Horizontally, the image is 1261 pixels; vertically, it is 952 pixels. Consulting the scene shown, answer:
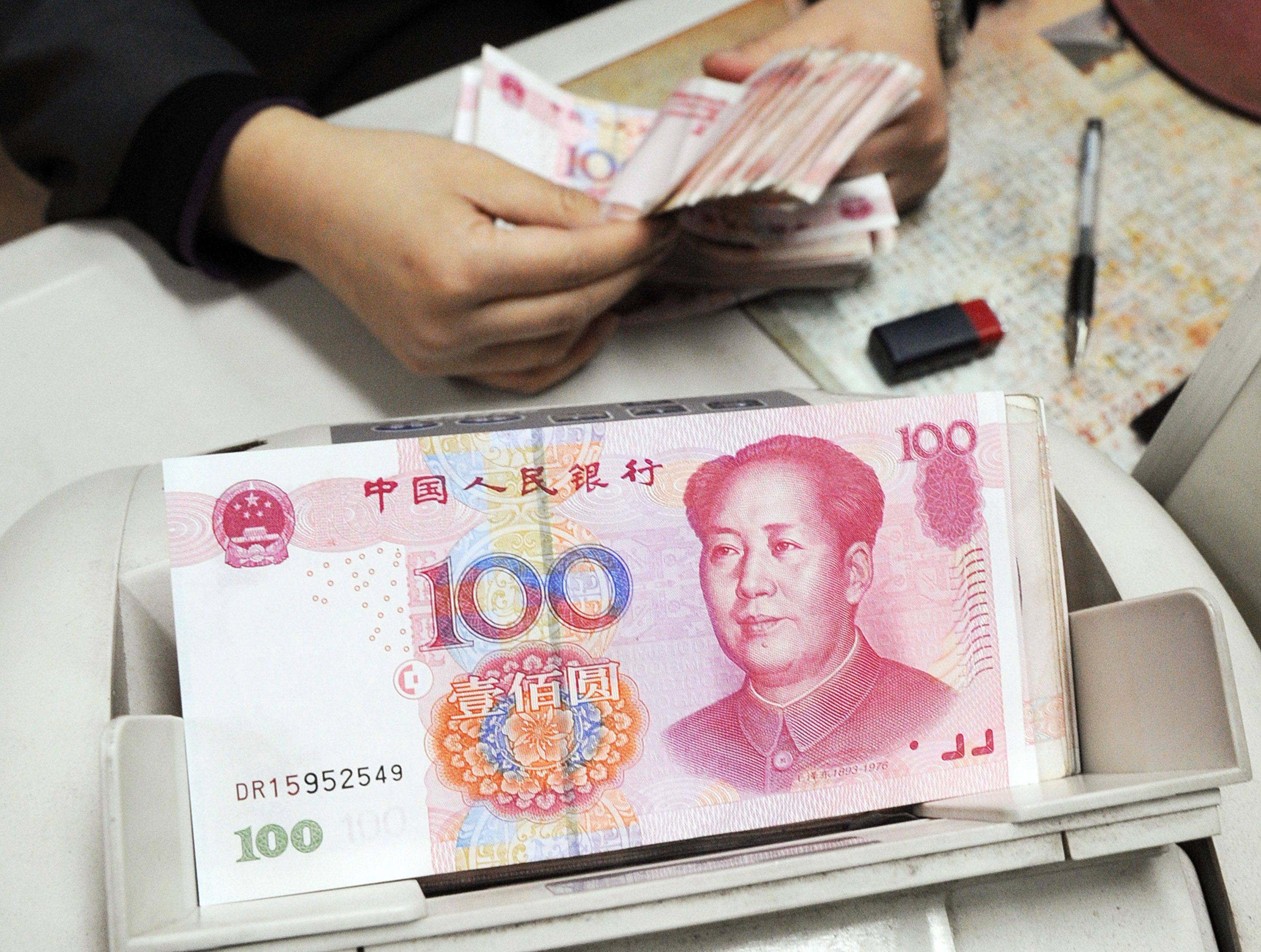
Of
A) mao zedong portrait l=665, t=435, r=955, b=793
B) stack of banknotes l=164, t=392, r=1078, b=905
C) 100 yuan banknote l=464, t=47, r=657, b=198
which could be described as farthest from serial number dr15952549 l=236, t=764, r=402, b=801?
100 yuan banknote l=464, t=47, r=657, b=198

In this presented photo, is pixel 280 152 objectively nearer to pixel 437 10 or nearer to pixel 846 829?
pixel 437 10

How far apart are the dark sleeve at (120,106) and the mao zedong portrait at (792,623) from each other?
1.67ft

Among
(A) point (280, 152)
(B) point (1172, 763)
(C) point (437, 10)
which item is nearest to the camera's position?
(B) point (1172, 763)

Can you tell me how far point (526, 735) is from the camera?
456mm

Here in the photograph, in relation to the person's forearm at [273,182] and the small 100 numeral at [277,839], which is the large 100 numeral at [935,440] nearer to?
the small 100 numeral at [277,839]

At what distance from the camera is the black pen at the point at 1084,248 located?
29.2 inches

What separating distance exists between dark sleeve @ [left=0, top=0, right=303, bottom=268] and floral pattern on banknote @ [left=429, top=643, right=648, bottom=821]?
48 cm

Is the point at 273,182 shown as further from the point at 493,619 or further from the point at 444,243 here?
the point at 493,619

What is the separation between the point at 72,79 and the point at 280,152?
196 millimetres

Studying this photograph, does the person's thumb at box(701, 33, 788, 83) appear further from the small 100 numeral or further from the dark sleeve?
the small 100 numeral

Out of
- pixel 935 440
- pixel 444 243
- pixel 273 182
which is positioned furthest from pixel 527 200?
pixel 935 440

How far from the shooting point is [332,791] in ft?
1.44

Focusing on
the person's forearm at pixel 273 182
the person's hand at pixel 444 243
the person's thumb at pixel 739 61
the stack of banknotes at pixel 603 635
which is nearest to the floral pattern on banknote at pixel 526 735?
the stack of banknotes at pixel 603 635

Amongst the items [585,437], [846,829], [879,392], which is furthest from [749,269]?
[846,829]
